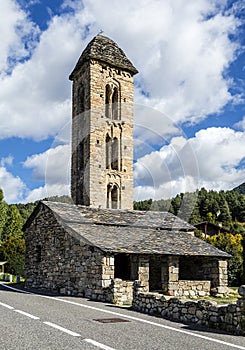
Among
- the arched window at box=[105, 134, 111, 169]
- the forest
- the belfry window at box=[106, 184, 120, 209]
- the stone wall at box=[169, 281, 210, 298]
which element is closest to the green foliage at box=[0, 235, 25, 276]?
the forest

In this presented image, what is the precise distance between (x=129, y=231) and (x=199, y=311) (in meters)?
9.93

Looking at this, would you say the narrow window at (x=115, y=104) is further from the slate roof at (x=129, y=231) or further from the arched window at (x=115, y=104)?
the slate roof at (x=129, y=231)

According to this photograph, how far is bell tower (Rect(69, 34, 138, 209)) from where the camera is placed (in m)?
26.4

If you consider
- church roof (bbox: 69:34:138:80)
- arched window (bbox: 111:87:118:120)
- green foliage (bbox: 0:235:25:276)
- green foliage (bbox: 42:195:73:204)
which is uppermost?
church roof (bbox: 69:34:138:80)

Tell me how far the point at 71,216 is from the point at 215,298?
24.5ft

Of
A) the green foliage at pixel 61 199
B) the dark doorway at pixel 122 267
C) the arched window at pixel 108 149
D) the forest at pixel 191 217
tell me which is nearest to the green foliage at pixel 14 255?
the forest at pixel 191 217

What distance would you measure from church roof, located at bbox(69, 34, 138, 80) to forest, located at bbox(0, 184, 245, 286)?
32.8 feet

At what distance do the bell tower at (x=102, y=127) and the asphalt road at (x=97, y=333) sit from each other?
626 inches

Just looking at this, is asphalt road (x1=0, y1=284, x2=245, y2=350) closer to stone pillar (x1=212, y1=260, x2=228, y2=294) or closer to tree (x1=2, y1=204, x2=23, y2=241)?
stone pillar (x1=212, y1=260, x2=228, y2=294)

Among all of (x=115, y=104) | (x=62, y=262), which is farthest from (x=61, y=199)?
(x=62, y=262)

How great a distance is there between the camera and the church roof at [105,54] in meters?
28.0

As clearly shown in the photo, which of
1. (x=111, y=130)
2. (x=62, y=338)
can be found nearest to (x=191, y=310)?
(x=62, y=338)

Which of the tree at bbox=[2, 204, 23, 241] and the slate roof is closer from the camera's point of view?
the slate roof

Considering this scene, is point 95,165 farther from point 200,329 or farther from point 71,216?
point 200,329
